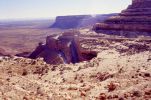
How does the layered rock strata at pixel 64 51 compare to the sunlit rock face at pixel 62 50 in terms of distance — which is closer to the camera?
the layered rock strata at pixel 64 51

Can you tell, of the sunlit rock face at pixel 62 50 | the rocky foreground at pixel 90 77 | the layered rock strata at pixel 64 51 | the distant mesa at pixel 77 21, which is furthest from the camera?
the distant mesa at pixel 77 21

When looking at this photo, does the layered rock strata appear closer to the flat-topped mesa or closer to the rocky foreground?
the rocky foreground

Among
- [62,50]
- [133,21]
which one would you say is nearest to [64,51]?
[62,50]

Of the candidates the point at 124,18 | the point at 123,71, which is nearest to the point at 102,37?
the point at 124,18

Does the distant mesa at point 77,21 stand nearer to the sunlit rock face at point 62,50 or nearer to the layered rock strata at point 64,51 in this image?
the sunlit rock face at point 62,50

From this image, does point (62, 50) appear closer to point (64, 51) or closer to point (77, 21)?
point (64, 51)

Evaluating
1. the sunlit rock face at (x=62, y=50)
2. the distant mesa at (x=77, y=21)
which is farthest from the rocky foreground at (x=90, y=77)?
the distant mesa at (x=77, y=21)
